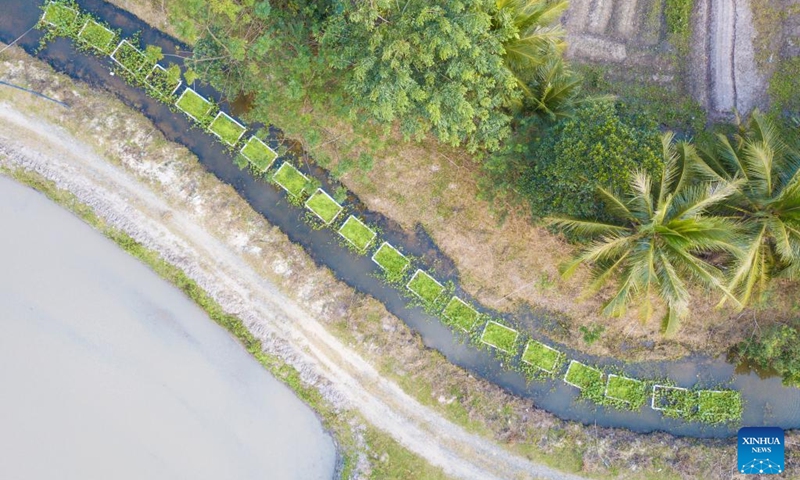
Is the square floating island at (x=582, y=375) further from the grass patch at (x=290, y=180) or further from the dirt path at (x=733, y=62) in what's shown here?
the grass patch at (x=290, y=180)

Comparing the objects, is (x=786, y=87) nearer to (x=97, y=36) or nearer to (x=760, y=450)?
(x=760, y=450)

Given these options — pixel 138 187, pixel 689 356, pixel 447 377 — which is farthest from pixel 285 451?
pixel 689 356

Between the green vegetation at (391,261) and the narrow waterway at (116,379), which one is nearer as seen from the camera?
the narrow waterway at (116,379)

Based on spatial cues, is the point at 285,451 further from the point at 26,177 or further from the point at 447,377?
the point at 26,177

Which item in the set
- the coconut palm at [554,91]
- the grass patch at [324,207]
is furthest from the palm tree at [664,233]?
the grass patch at [324,207]

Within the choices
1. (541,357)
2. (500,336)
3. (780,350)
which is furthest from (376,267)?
(780,350)

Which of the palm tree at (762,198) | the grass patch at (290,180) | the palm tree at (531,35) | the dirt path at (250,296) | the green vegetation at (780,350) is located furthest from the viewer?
the grass patch at (290,180)
